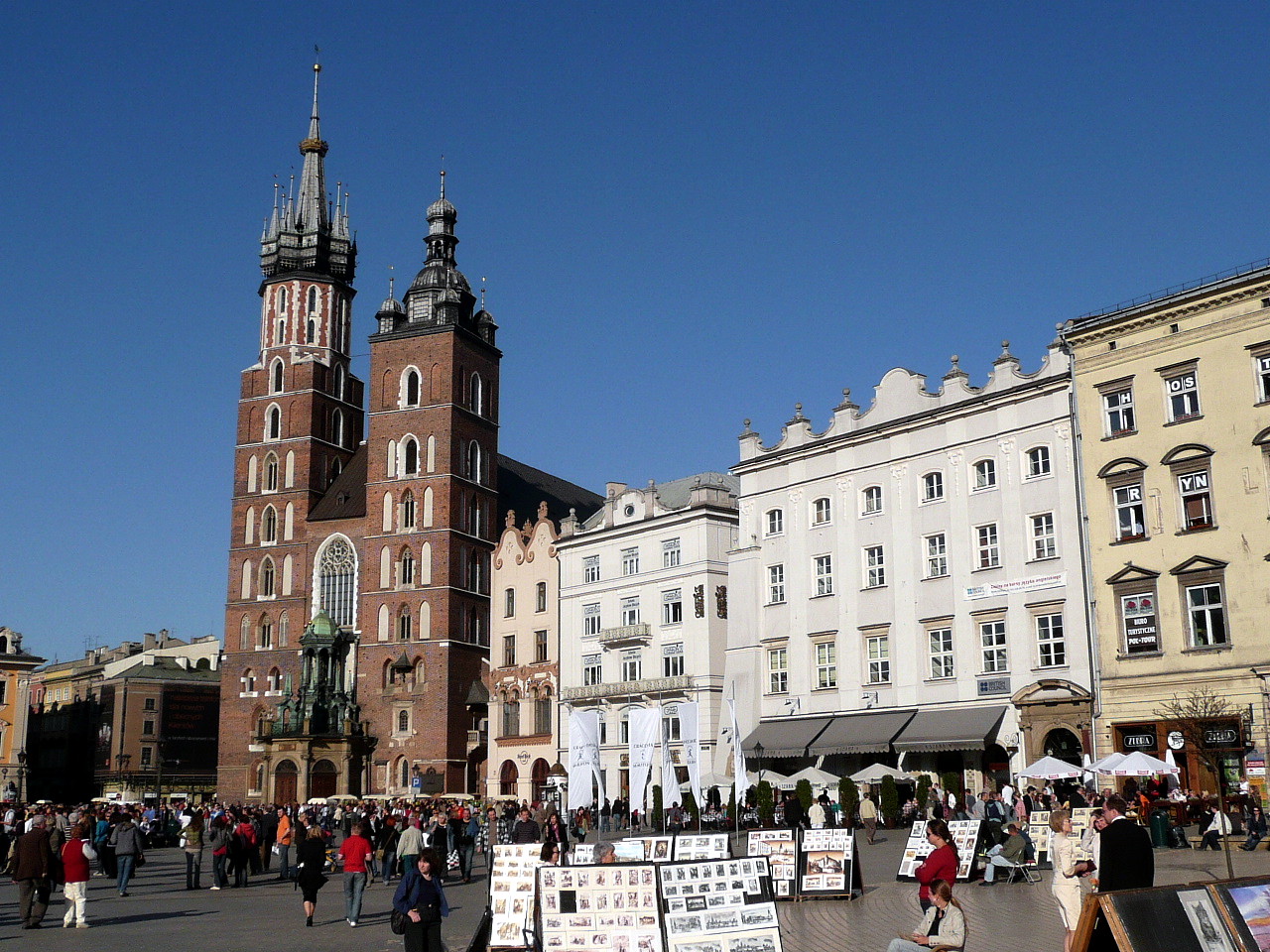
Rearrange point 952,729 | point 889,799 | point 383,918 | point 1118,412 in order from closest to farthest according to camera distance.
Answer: point 383,918, point 1118,412, point 889,799, point 952,729

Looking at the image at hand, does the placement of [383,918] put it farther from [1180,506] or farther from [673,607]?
[673,607]

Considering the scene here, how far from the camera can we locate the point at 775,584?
168 feet

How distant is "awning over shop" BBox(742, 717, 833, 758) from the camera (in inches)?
1877

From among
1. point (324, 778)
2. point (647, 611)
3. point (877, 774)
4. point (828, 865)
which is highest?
point (647, 611)

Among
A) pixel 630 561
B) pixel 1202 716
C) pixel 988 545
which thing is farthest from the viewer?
pixel 630 561

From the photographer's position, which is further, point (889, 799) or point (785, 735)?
point (785, 735)

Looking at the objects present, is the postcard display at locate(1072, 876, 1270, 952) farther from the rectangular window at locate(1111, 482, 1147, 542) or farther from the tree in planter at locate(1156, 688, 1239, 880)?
the rectangular window at locate(1111, 482, 1147, 542)

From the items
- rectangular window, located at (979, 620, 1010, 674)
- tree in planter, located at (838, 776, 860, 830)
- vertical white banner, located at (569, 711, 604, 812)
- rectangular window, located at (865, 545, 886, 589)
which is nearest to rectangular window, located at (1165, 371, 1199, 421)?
rectangular window, located at (979, 620, 1010, 674)

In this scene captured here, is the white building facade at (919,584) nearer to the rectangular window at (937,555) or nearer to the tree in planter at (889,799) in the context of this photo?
the rectangular window at (937,555)

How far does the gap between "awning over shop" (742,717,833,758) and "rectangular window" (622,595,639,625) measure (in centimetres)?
1050

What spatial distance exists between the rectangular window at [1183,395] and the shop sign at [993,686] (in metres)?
9.35

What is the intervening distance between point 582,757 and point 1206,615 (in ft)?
58.0

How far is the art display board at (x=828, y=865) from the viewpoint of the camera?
71.5ft

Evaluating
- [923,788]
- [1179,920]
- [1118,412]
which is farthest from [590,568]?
[1179,920]
